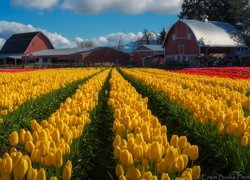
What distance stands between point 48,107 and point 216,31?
2051 inches

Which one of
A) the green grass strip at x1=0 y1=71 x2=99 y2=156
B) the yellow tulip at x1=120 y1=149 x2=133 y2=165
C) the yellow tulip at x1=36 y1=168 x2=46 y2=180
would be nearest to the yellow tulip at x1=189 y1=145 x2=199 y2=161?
the yellow tulip at x1=120 y1=149 x2=133 y2=165

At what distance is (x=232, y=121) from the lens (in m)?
6.07

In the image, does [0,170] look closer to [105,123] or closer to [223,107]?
[223,107]

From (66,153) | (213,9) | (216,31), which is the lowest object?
(66,153)

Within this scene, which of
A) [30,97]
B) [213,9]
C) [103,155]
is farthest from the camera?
[213,9]

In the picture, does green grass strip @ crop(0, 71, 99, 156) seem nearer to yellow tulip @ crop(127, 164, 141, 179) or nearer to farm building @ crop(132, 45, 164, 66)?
yellow tulip @ crop(127, 164, 141, 179)

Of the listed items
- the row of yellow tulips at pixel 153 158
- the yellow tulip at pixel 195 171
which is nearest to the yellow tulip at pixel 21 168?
the row of yellow tulips at pixel 153 158

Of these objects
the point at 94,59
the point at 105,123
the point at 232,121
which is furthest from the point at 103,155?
the point at 94,59

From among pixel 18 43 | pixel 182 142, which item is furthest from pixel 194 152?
pixel 18 43

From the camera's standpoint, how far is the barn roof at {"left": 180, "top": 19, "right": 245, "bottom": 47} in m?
58.5

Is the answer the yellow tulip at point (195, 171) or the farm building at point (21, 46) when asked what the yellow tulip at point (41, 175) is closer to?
the yellow tulip at point (195, 171)

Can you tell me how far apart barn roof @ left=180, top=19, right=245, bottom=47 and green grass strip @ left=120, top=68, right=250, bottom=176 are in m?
49.6

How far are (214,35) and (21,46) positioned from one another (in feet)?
141

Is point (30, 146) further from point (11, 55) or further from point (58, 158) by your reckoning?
point (11, 55)
